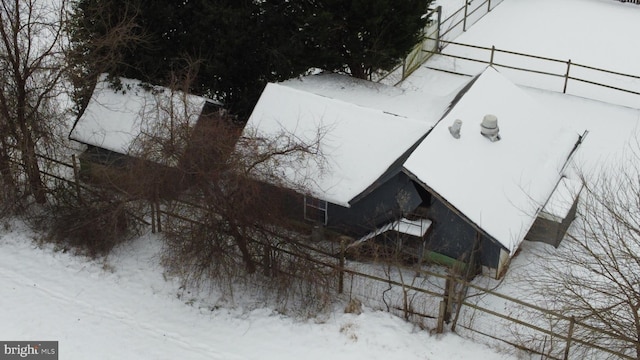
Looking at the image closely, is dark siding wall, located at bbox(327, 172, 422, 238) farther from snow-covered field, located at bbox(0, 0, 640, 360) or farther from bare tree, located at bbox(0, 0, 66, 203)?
bare tree, located at bbox(0, 0, 66, 203)

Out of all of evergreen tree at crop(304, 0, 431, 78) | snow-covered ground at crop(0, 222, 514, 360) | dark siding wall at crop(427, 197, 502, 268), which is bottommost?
snow-covered ground at crop(0, 222, 514, 360)

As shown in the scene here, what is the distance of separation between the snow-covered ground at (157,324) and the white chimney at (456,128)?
463 centimetres

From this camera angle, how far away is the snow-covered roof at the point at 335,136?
59.7ft

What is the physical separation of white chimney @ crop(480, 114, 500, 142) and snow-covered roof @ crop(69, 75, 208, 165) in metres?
7.55

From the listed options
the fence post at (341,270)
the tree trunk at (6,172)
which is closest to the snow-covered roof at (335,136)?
the fence post at (341,270)

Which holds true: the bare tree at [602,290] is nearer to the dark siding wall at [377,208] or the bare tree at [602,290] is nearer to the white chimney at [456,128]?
the white chimney at [456,128]

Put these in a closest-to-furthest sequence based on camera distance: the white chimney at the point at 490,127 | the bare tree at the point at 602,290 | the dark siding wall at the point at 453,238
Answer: the bare tree at the point at 602,290 → the dark siding wall at the point at 453,238 → the white chimney at the point at 490,127

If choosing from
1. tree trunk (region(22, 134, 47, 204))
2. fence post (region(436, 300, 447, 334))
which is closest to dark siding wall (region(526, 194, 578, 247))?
fence post (region(436, 300, 447, 334))

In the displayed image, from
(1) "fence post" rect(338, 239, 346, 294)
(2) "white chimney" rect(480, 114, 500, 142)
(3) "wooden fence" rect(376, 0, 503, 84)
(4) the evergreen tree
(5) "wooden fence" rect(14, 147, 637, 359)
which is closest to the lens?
(5) "wooden fence" rect(14, 147, 637, 359)

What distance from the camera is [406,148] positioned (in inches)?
722

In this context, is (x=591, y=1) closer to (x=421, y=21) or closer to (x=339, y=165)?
(x=421, y=21)

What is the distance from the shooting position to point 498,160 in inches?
712

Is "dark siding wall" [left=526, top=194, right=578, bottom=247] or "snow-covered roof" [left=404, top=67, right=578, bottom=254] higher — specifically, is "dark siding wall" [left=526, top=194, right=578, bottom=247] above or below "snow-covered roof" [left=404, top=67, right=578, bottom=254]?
below

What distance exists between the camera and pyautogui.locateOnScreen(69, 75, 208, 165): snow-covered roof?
67.6ft
